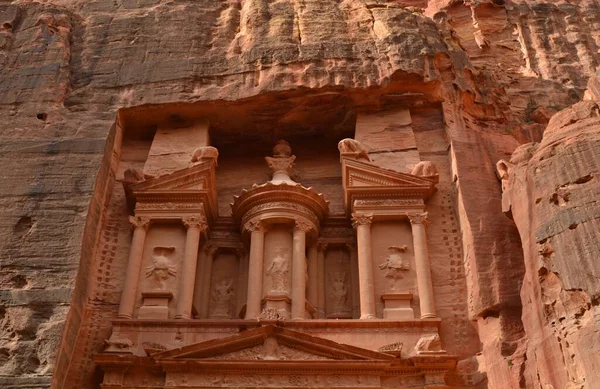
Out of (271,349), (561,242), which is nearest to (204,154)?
(271,349)

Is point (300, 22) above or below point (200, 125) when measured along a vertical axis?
above

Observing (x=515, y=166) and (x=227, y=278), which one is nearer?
(x=515, y=166)

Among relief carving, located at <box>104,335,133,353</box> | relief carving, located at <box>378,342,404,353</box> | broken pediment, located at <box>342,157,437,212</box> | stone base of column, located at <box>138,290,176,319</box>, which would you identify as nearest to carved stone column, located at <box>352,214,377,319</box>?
broken pediment, located at <box>342,157,437,212</box>

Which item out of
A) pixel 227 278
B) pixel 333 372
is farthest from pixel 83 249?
pixel 333 372

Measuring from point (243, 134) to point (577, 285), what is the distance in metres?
7.32

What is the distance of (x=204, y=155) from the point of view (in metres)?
13.0

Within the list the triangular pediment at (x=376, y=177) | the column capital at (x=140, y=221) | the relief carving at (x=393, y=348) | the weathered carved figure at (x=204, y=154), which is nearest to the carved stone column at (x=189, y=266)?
the column capital at (x=140, y=221)

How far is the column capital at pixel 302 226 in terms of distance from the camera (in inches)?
473

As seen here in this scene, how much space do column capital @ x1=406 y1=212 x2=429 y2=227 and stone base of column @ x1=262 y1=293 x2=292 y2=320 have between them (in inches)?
92.4

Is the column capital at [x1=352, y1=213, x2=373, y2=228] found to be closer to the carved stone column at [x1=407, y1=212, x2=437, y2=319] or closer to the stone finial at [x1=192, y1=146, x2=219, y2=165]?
the carved stone column at [x1=407, y1=212, x2=437, y2=319]

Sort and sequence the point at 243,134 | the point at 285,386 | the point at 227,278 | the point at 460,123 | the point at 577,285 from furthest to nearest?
the point at 243,134 < the point at 460,123 < the point at 227,278 < the point at 285,386 < the point at 577,285

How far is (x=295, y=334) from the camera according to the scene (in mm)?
10297

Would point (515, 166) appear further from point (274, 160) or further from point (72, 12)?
point (72, 12)

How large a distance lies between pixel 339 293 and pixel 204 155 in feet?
10.8
